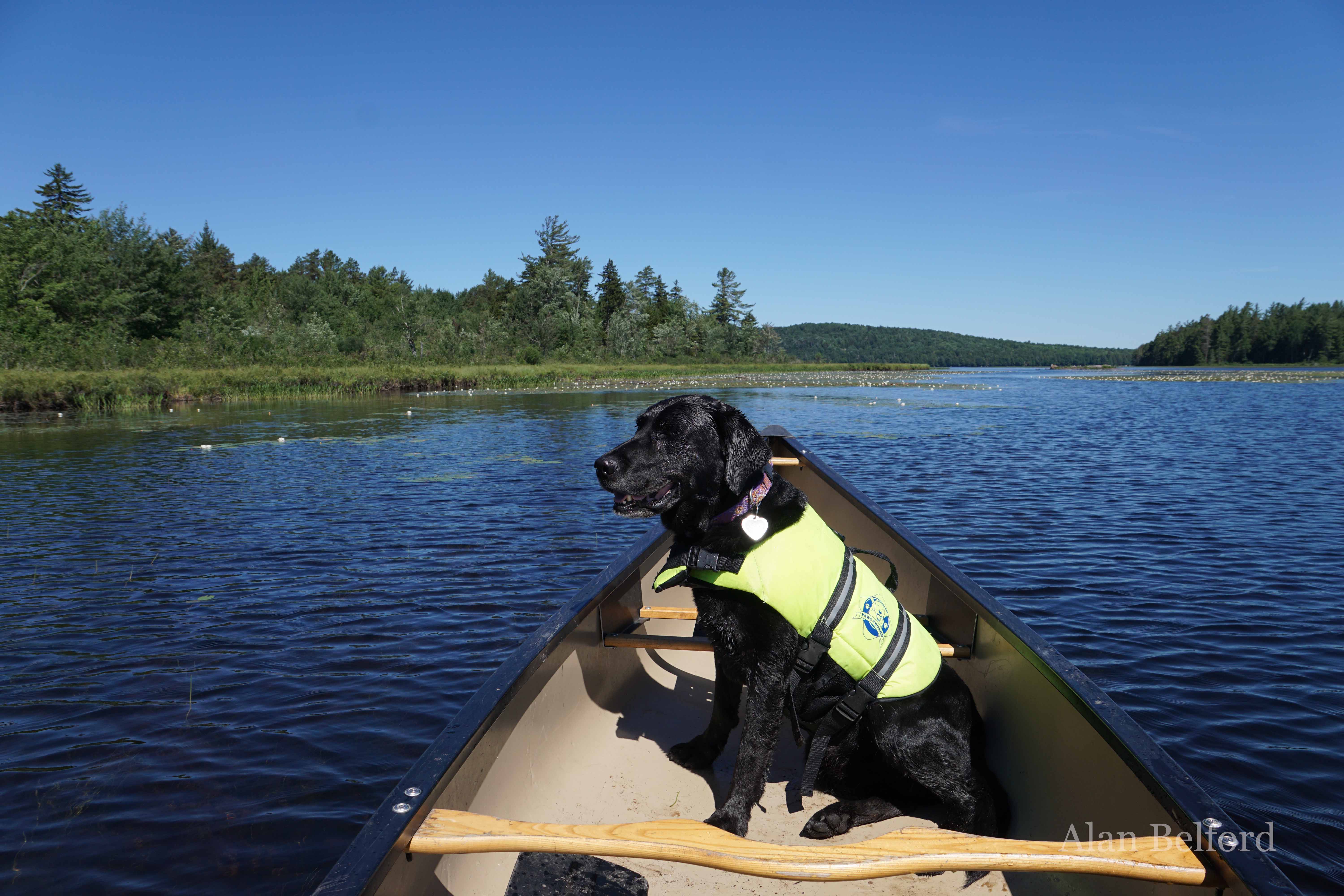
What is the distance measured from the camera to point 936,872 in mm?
2465

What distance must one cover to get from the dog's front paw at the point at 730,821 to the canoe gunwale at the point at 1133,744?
1193 mm

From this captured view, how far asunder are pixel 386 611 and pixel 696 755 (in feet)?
15.1

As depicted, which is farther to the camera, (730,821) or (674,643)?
(674,643)

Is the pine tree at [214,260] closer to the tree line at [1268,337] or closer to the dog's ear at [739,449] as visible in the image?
the dog's ear at [739,449]

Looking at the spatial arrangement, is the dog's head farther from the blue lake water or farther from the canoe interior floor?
the blue lake water

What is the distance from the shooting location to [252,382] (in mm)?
33969

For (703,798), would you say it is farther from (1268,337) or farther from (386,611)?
(1268,337)

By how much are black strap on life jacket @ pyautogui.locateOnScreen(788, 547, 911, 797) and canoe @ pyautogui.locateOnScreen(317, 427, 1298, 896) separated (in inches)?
12.7

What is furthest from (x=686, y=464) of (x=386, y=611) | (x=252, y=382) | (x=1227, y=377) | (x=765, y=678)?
(x=1227, y=377)

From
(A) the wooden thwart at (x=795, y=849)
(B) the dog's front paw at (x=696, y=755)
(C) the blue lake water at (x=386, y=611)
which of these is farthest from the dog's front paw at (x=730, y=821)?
(C) the blue lake water at (x=386, y=611)

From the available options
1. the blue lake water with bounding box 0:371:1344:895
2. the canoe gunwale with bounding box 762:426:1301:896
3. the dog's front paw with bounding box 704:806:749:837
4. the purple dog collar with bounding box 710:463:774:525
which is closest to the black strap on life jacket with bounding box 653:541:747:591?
the purple dog collar with bounding box 710:463:774:525

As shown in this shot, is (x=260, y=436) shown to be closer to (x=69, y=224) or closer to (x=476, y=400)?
(x=476, y=400)

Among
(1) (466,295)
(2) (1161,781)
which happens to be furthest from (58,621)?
(1) (466,295)

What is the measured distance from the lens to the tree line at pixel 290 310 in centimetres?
3828
